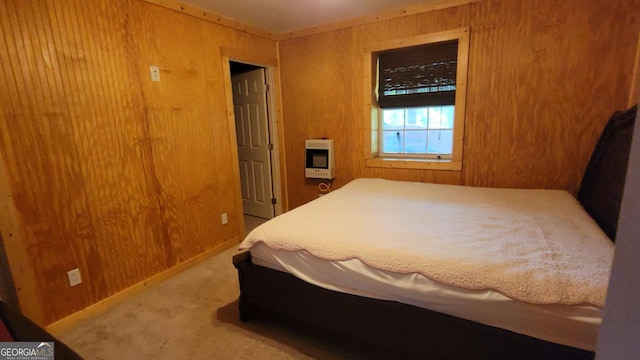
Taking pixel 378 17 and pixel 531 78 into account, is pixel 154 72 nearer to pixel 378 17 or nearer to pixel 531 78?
pixel 378 17

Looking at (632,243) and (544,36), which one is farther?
(544,36)

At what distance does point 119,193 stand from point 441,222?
2.34 m

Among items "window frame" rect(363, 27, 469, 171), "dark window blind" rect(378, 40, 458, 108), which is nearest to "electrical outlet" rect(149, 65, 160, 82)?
"window frame" rect(363, 27, 469, 171)

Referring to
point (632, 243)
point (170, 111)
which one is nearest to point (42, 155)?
point (170, 111)

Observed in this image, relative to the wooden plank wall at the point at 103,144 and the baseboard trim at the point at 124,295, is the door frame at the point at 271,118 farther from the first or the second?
the baseboard trim at the point at 124,295

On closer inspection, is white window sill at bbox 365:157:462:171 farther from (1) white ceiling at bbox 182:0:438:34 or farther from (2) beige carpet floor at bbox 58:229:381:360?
(2) beige carpet floor at bbox 58:229:381:360

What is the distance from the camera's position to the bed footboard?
119cm

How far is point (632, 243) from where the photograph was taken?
468mm

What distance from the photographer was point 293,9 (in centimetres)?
281

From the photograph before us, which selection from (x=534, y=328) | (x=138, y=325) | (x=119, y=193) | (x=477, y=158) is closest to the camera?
(x=534, y=328)

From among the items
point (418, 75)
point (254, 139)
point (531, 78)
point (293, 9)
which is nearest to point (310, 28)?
point (293, 9)

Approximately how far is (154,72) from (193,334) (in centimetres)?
204

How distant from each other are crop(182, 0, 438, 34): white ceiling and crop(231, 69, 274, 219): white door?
0.68 meters

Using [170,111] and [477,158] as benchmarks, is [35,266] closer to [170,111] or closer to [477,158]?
[170,111]
